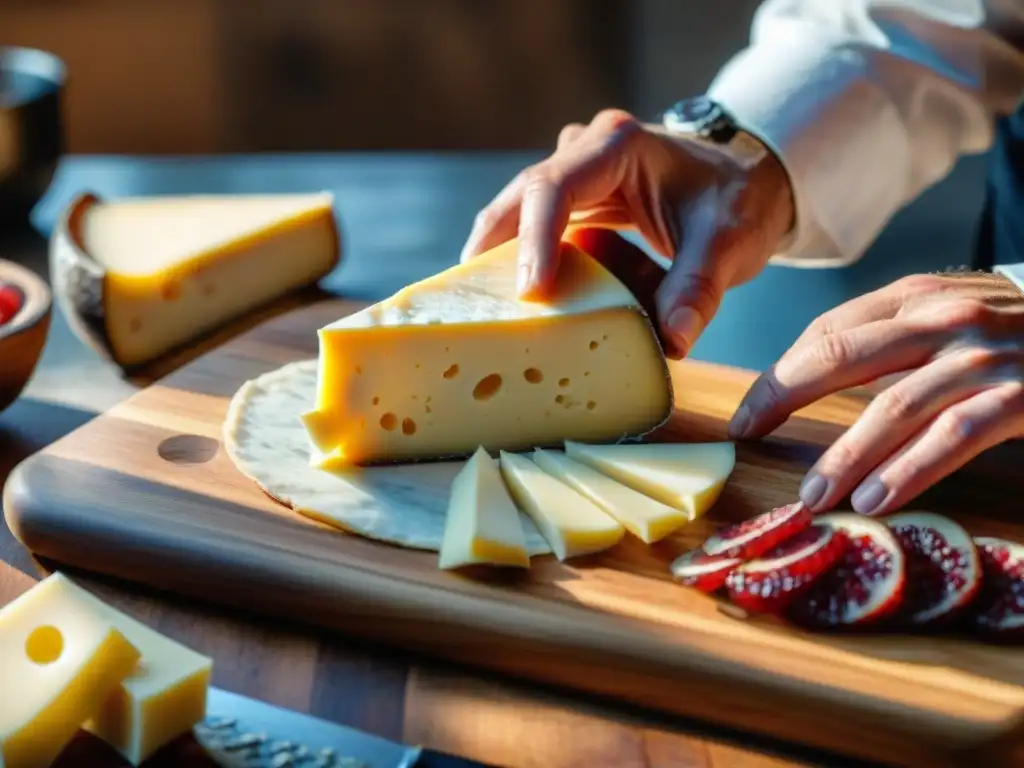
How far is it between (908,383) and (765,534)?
1.06ft

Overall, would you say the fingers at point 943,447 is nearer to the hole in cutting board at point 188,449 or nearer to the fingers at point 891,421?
the fingers at point 891,421

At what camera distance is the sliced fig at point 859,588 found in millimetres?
1280

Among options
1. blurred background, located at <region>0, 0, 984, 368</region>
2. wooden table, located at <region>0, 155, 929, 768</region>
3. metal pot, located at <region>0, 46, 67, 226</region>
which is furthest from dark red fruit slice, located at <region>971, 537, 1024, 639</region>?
blurred background, located at <region>0, 0, 984, 368</region>

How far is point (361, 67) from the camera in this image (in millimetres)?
4445

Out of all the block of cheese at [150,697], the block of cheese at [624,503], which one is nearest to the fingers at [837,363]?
the block of cheese at [624,503]

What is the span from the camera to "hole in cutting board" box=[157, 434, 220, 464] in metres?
1.64

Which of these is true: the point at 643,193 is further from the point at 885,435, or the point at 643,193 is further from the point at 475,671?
the point at 475,671

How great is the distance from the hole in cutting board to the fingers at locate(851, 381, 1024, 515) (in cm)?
87

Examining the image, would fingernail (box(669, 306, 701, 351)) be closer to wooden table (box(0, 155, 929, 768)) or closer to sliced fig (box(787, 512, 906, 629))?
sliced fig (box(787, 512, 906, 629))

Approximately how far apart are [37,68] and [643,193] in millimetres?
1445

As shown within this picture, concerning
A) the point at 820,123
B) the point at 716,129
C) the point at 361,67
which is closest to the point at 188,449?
the point at 716,129

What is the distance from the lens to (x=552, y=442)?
1745 mm

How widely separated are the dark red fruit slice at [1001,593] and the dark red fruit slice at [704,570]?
0.87 feet

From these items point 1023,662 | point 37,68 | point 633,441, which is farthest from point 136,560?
point 37,68
